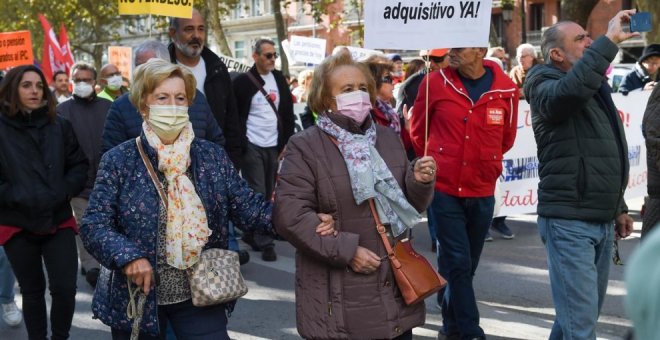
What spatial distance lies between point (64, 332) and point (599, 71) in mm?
3386

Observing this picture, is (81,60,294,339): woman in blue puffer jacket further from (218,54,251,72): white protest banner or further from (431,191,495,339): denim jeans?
(218,54,251,72): white protest banner

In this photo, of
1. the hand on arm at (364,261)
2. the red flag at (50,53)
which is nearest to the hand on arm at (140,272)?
the hand on arm at (364,261)

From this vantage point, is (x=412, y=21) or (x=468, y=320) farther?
(x=468, y=320)

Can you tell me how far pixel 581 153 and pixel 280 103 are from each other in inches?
200

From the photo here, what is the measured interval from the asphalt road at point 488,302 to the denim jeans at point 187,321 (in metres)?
2.45

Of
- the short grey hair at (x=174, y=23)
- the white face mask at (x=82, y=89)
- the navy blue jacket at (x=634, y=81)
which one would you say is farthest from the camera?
the navy blue jacket at (x=634, y=81)

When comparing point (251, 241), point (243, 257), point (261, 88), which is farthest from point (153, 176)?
point (251, 241)

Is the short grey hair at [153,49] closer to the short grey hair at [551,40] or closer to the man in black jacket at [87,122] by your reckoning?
the man in black jacket at [87,122]

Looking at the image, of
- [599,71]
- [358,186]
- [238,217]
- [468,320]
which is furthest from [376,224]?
[468,320]

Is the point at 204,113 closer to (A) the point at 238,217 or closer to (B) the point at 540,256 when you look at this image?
(A) the point at 238,217

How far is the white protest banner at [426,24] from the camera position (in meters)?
5.05

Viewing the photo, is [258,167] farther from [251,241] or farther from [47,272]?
[47,272]

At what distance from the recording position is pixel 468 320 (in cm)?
578

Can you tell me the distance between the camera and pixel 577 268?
464 centimetres
